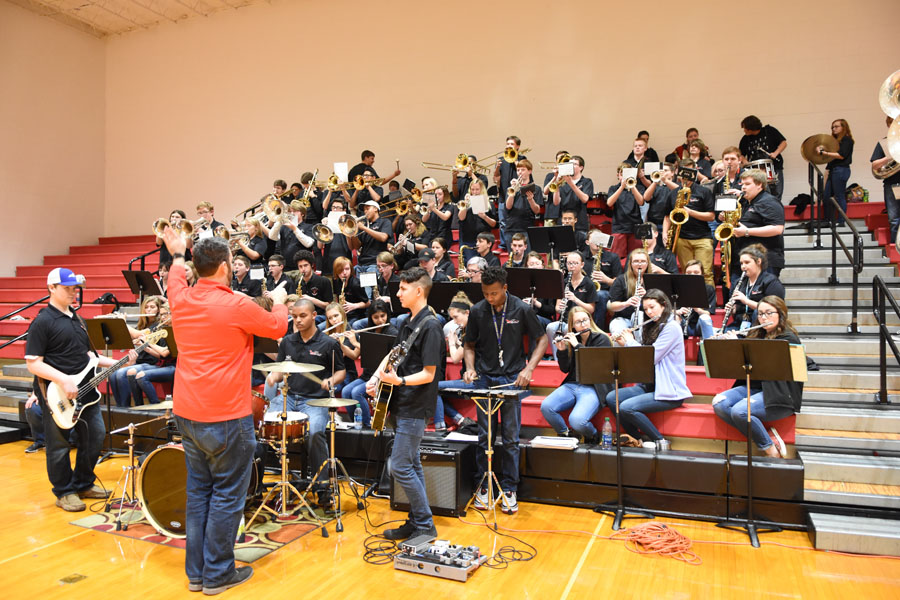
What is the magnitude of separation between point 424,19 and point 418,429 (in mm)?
11024

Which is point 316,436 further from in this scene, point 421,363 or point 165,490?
point 421,363

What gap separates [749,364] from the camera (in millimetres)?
4809

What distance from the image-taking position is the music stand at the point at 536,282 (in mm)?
6508

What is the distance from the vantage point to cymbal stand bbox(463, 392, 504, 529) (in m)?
5.32

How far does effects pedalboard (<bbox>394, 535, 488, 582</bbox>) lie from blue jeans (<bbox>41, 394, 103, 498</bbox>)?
3.01 metres

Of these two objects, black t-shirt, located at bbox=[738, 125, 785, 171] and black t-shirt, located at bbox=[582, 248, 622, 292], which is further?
black t-shirt, located at bbox=[738, 125, 785, 171]

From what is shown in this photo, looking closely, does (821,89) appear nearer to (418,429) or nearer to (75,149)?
(418,429)

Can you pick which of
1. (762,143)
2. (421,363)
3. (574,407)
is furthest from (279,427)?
(762,143)

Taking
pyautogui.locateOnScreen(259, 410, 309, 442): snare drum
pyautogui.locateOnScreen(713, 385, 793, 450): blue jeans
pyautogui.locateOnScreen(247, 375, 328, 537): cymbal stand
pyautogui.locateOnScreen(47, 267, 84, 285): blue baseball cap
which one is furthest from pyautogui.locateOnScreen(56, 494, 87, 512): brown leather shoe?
pyautogui.locateOnScreen(713, 385, 793, 450): blue jeans

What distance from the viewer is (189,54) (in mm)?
15625

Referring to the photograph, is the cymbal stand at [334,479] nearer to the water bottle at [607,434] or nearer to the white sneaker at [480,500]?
the white sneaker at [480,500]

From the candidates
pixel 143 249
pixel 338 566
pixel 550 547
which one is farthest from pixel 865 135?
pixel 143 249

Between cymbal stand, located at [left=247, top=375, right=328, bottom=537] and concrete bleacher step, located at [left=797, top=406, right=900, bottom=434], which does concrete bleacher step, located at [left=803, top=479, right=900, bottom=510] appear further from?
cymbal stand, located at [left=247, top=375, right=328, bottom=537]

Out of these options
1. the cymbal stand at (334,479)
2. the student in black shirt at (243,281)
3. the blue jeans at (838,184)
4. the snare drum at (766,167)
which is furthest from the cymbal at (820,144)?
the student in black shirt at (243,281)
